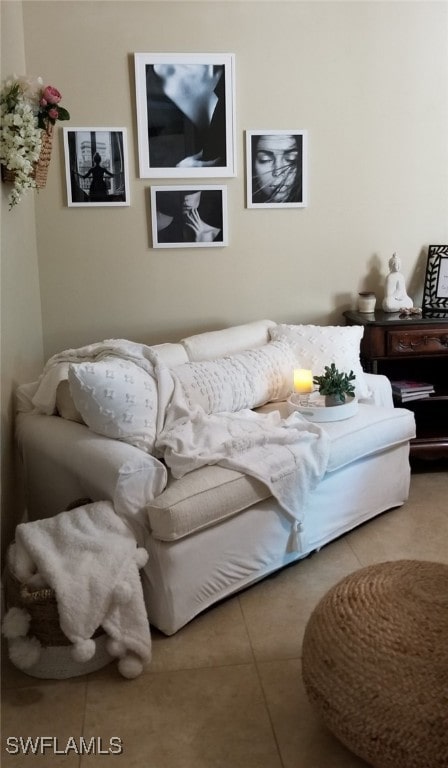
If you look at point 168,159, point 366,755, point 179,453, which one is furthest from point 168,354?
point 366,755

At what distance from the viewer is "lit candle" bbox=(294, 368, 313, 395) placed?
317cm

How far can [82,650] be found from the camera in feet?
6.73

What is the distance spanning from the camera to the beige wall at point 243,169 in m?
3.40

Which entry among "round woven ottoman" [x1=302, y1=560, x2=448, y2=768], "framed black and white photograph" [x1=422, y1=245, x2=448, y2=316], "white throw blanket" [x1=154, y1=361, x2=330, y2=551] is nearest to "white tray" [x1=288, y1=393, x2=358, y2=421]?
"white throw blanket" [x1=154, y1=361, x2=330, y2=551]

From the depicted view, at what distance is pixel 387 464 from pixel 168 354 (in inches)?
42.0

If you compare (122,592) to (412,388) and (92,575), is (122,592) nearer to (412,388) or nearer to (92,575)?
(92,575)

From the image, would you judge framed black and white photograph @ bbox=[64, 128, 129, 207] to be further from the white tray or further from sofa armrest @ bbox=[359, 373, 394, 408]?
sofa armrest @ bbox=[359, 373, 394, 408]

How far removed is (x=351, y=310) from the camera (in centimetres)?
384

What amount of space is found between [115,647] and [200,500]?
52cm

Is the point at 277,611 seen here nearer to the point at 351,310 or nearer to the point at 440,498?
the point at 440,498

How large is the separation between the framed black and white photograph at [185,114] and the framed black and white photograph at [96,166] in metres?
0.10

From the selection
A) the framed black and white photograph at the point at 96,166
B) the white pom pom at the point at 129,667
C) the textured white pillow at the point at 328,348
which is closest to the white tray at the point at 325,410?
the textured white pillow at the point at 328,348

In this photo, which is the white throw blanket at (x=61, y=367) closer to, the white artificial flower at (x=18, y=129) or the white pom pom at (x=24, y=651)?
the white artificial flower at (x=18, y=129)

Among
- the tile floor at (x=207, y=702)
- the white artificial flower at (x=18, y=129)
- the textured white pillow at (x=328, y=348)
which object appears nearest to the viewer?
the tile floor at (x=207, y=702)
